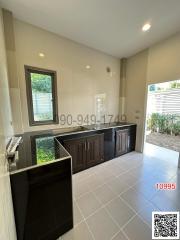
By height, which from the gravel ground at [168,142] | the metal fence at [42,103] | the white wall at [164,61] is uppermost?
the white wall at [164,61]

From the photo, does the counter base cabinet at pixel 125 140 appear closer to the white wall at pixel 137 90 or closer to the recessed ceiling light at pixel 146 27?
the white wall at pixel 137 90

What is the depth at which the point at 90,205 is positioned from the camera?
5.32 ft

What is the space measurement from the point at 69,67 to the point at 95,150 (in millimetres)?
2034

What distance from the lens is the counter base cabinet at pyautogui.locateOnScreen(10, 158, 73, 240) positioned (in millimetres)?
997

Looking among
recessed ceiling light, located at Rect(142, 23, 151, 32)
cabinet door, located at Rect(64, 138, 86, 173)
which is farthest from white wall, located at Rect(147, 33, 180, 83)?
cabinet door, located at Rect(64, 138, 86, 173)

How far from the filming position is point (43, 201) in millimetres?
1113

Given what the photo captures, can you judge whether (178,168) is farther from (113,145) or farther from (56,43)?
(56,43)

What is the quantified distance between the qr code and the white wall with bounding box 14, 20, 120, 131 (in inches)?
89.9

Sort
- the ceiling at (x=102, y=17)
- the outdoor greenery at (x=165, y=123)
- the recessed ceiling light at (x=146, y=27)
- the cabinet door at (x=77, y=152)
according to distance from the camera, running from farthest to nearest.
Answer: the outdoor greenery at (x=165, y=123), the cabinet door at (x=77, y=152), the recessed ceiling light at (x=146, y=27), the ceiling at (x=102, y=17)

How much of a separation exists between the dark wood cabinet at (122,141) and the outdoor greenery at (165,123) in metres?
3.41

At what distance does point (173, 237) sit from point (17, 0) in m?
3.61

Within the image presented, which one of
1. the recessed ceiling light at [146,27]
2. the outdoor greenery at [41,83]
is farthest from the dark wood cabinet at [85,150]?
the recessed ceiling light at [146,27]

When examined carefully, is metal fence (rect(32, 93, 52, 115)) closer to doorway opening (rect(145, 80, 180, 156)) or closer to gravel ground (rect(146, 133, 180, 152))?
gravel ground (rect(146, 133, 180, 152))

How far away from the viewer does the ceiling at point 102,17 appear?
5.52 feet
